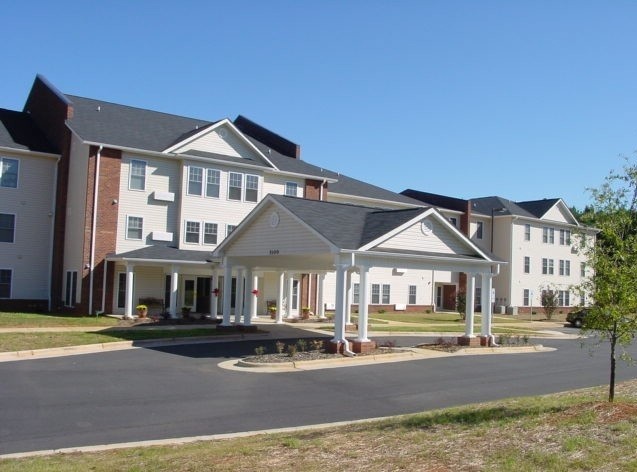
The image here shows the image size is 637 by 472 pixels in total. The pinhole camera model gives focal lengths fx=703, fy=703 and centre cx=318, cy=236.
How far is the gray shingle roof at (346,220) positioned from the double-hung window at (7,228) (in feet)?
56.6

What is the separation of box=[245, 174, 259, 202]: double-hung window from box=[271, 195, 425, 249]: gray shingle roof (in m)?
13.8

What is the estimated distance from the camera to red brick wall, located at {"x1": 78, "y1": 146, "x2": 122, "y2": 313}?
32406mm

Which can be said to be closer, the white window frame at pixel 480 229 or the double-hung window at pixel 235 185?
the double-hung window at pixel 235 185

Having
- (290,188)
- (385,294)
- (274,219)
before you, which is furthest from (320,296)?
(274,219)

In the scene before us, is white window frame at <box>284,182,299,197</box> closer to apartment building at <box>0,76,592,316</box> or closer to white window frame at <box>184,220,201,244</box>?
apartment building at <box>0,76,592,316</box>

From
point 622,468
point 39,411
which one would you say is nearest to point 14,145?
point 39,411

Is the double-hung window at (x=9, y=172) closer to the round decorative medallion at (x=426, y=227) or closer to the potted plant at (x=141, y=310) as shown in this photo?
the potted plant at (x=141, y=310)

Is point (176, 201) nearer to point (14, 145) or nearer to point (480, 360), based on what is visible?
point (14, 145)

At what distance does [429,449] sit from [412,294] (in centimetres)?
3989

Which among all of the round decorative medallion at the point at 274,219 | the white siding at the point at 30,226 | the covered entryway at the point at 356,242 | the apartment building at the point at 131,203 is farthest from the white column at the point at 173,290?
the round decorative medallion at the point at 274,219

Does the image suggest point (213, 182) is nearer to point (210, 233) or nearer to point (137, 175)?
point (210, 233)

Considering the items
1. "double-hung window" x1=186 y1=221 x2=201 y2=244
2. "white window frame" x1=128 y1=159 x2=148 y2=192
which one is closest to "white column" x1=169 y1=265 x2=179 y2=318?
"double-hung window" x1=186 y1=221 x2=201 y2=244

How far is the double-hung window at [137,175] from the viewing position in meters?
33.8

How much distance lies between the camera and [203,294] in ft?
122
